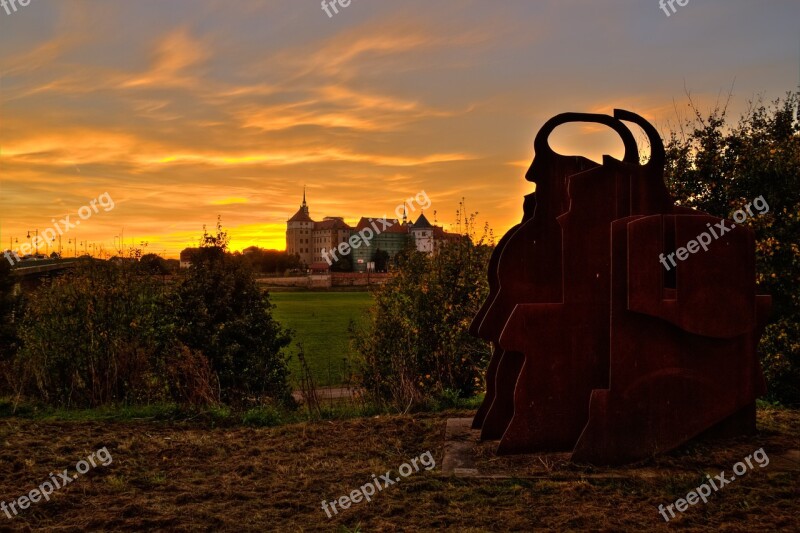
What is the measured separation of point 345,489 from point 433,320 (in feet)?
28.7

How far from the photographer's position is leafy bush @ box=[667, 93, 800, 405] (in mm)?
10023

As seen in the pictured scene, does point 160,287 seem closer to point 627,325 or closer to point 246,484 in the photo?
point 246,484

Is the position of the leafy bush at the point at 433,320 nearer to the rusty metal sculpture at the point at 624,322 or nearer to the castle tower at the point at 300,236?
the rusty metal sculpture at the point at 624,322

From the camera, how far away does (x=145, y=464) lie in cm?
618

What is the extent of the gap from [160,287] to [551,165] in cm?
978

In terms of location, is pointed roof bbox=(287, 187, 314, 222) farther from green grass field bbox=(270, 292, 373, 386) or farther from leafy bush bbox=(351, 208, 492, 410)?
leafy bush bbox=(351, 208, 492, 410)

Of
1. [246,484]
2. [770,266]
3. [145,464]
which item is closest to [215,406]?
[145,464]

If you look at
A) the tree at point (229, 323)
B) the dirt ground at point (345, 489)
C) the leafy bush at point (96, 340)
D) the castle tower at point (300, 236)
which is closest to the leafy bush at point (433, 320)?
the tree at point (229, 323)

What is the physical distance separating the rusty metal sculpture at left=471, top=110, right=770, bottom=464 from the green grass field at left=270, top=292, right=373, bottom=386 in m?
8.64

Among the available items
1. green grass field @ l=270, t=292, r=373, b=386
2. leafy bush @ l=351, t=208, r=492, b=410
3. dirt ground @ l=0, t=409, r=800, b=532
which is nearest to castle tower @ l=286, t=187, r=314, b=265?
green grass field @ l=270, t=292, r=373, b=386

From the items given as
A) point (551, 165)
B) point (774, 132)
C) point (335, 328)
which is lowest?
point (335, 328)

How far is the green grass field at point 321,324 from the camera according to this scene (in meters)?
23.2

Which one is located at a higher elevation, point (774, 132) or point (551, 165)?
point (774, 132)

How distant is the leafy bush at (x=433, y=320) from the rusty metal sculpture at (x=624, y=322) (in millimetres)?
5519
